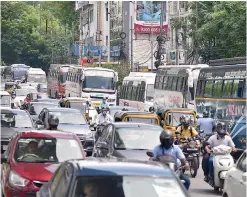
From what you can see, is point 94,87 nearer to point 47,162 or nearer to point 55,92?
point 55,92

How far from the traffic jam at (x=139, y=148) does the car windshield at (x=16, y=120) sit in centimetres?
3

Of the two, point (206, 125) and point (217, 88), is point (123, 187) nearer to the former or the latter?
point (206, 125)

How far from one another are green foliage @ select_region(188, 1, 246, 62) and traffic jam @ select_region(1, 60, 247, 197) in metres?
8.56

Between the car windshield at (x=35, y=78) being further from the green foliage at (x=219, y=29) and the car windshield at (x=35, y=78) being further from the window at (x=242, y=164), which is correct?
the window at (x=242, y=164)

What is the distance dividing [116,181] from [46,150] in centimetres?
592

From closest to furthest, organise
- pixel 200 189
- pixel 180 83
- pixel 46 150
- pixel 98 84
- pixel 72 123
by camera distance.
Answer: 1. pixel 46 150
2. pixel 200 189
3. pixel 72 123
4. pixel 180 83
5. pixel 98 84

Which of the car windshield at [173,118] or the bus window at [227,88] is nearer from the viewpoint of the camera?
the car windshield at [173,118]

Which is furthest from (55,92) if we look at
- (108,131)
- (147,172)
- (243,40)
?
(147,172)

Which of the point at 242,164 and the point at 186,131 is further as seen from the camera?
the point at 186,131

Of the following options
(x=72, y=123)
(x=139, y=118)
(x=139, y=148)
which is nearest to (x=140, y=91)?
(x=72, y=123)

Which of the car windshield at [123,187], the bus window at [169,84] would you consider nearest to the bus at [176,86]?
the bus window at [169,84]

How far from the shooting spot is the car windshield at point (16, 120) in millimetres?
23594

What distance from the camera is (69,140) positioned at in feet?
48.6

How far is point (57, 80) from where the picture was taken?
2830 inches
